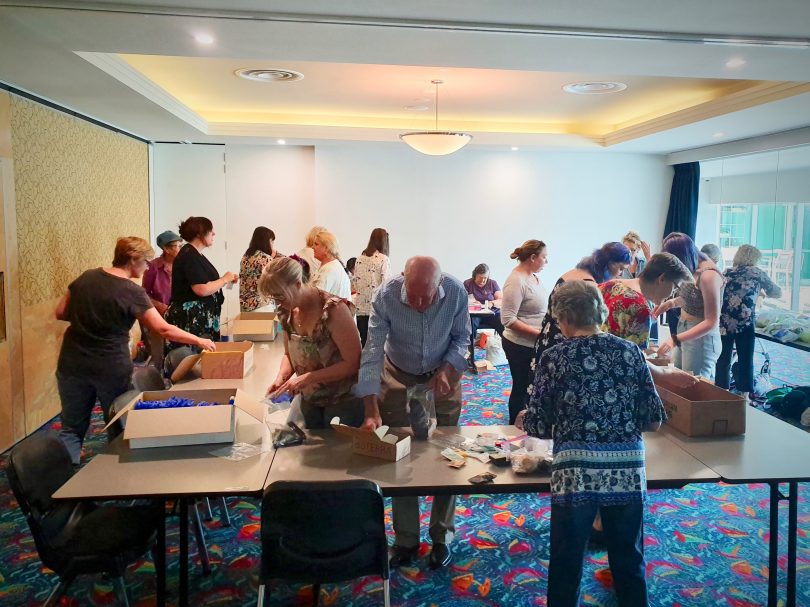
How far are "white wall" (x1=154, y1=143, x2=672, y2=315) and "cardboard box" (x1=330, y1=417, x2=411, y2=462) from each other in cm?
617

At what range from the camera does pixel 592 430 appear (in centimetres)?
205

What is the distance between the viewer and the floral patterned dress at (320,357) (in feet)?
8.92

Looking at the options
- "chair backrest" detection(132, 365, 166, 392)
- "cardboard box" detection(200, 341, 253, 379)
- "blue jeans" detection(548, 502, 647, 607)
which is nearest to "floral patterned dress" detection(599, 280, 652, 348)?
"blue jeans" detection(548, 502, 647, 607)

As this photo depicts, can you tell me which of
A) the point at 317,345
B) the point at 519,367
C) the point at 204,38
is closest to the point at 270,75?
the point at 204,38

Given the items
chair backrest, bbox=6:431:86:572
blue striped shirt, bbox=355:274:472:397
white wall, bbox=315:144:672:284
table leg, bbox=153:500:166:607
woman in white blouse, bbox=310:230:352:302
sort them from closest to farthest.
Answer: chair backrest, bbox=6:431:86:572 → table leg, bbox=153:500:166:607 → blue striped shirt, bbox=355:274:472:397 → woman in white blouse, bbox=310:230:352:302 → white wall, bbox=315:144:672:284

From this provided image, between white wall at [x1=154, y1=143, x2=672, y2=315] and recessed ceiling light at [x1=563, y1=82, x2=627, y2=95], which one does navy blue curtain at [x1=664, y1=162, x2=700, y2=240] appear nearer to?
white wall at [x1=154, y1=143, x2=672, y2=315]

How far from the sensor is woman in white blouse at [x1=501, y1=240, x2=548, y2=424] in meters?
3.96

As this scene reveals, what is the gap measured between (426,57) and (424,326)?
1.78 m

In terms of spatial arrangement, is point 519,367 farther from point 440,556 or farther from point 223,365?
point 223,365

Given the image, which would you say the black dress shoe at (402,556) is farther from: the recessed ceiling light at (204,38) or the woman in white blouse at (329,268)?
the recessed ceiling light at (204,38)

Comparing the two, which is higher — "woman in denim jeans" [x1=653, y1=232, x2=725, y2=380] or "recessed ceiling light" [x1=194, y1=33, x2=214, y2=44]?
"recessed ceiling light" [x1=194, y1=33, x2=214, y2=44]

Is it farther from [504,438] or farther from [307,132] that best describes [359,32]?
[307,132]

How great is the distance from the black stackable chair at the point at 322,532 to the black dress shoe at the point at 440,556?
0.85 metres

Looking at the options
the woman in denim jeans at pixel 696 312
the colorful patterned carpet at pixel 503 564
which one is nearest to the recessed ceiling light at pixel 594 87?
the woman in denim jeans at pixel 696 312
